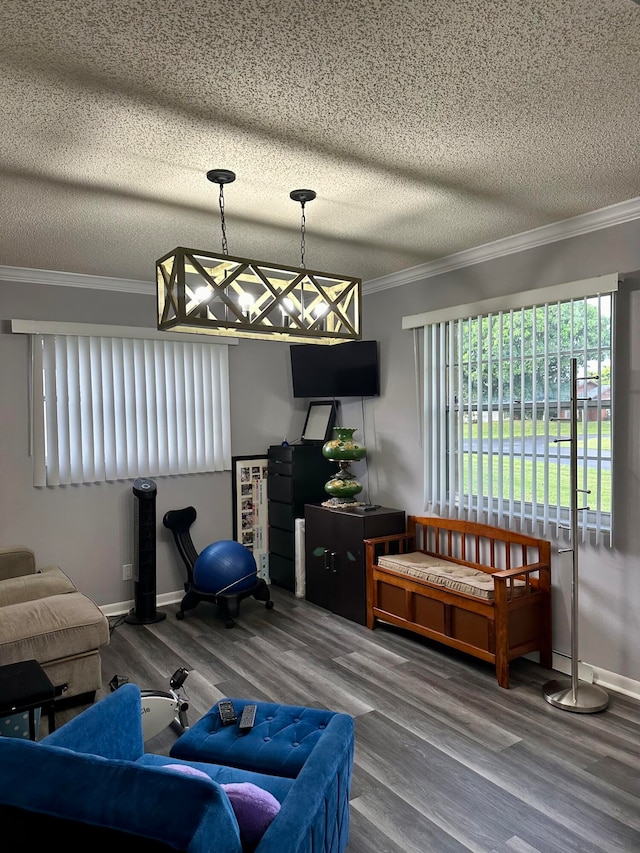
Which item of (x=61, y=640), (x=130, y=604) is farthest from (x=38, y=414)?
(x=61, y=640)

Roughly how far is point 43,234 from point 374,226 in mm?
1936

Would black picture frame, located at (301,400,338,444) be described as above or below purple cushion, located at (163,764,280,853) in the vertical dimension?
above

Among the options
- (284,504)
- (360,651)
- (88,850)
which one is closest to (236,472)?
(284,504)

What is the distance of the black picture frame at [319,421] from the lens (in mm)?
5609

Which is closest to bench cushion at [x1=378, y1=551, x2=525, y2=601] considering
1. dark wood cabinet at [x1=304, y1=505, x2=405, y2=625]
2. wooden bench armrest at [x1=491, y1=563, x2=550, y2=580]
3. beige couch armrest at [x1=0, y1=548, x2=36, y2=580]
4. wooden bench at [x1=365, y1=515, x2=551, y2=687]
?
wooden bench at [x1=365, y1=515, x2=551, y2=687]

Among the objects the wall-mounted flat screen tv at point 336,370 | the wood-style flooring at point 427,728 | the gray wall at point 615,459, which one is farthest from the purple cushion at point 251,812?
the wall-mounted flat screen tv at point 336,370

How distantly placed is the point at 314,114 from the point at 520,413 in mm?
2331

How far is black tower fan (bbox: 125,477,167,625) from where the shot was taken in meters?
4.61

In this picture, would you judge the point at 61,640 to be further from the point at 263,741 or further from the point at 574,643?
the point at 574,643

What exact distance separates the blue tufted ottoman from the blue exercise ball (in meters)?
2.16

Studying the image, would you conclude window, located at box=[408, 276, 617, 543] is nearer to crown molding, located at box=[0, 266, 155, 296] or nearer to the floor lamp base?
the floor lamp base

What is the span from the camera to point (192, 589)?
468 cm

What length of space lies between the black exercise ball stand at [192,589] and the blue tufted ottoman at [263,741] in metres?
2.12

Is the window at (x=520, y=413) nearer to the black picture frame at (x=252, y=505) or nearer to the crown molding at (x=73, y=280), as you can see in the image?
the black picture frame at (x=252, y=505)
